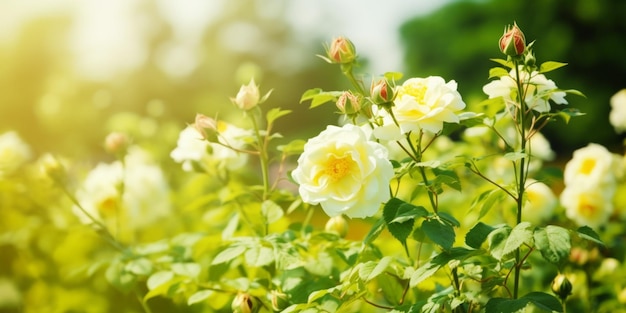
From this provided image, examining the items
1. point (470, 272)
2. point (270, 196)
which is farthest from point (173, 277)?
point (470, 272)

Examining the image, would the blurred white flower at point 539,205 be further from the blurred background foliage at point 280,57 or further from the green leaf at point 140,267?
the blurred background foliage at point 280,57

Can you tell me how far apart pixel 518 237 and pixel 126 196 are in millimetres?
1518

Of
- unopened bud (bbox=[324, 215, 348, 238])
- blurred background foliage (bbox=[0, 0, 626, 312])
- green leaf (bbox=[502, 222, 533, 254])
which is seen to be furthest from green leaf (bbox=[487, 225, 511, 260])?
blurred background foliage (bbox=[0, 0, 626, 312])

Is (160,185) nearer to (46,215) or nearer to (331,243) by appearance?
(46,215)

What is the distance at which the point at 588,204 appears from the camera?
7.59 ft

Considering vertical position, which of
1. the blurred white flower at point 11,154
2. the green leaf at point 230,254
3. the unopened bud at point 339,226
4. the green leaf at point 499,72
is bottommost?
the unopened bud at point 339,226

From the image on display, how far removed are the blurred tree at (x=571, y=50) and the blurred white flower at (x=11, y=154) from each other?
12.2 meters

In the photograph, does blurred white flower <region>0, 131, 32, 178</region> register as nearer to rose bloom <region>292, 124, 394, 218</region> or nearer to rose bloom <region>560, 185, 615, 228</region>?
rose bloom <region>292, 124, 394, 218</region>

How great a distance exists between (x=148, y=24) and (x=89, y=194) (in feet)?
64.6

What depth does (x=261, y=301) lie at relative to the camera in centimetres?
143

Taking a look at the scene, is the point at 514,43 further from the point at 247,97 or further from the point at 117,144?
the point at 117,144

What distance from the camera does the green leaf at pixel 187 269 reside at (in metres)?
1.61

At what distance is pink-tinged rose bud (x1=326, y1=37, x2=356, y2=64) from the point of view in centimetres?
127

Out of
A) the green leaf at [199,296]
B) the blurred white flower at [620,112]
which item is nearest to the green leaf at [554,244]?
the green leaf at [199,296]
